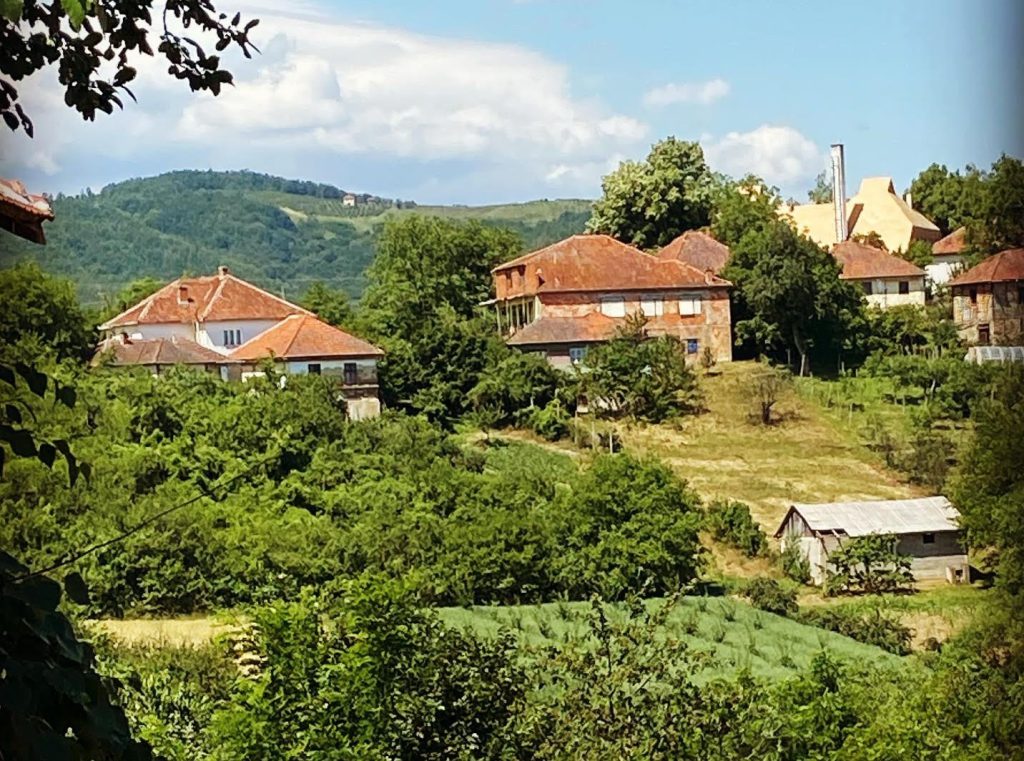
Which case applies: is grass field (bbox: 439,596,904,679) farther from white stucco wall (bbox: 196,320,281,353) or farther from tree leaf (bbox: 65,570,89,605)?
tree leaf (bbox: 65,570,89,605)

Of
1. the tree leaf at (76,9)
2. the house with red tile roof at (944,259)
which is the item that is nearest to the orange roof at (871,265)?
the house with red tile roof at (944,259)

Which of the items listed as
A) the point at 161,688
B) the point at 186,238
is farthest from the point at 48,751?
the point at 186,238

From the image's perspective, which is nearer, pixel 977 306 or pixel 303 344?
pixel 977 306

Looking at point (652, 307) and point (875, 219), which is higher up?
point (875, 219)

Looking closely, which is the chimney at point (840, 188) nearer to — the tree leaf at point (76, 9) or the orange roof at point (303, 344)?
the orange roof at point (303, 344)

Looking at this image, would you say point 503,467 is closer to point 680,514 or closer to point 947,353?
point 680,514

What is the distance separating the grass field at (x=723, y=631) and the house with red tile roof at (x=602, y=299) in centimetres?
747

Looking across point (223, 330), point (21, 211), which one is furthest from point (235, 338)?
point (21, 211)

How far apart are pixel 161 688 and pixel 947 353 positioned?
43.5 feet

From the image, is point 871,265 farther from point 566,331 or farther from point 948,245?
point 566,331

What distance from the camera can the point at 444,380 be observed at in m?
17.2

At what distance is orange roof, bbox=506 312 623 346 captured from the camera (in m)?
18.6

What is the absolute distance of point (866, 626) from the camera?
11.0 metres

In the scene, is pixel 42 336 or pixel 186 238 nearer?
pixel 42 336
